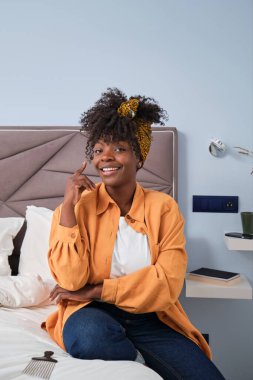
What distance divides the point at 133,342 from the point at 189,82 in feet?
5.00

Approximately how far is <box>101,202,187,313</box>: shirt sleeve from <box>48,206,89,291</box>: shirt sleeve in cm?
9

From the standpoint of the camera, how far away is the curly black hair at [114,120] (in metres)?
1.34

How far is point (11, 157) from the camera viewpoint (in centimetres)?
221

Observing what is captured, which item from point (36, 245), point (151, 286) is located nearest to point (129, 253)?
point (151, 286)

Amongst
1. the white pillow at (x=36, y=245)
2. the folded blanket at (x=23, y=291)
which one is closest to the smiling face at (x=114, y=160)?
the folded blanket at (x=23, y=291)

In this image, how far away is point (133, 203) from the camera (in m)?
1.41

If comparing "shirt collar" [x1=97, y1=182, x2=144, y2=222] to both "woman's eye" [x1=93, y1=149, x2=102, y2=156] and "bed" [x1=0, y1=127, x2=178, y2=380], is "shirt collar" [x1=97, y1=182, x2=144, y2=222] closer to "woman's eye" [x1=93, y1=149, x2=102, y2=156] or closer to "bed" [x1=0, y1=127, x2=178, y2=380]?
"woman's eye" [x1=93, y1=149, x2=102, y2=156]

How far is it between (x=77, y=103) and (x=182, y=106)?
2.02ft

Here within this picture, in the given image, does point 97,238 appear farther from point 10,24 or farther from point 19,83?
point 10,24

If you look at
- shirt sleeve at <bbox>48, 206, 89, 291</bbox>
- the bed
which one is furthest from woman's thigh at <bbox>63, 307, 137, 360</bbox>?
the bed

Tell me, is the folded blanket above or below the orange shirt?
below

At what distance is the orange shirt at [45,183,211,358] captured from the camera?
1.21m

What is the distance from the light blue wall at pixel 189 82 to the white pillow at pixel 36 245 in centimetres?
60

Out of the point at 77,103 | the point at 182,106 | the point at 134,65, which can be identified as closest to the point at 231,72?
the point at 182,106
